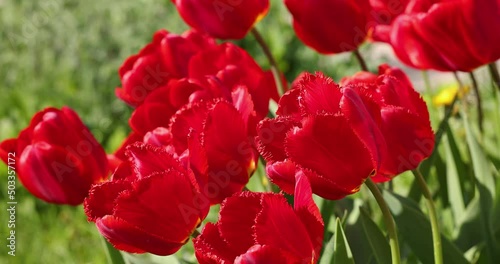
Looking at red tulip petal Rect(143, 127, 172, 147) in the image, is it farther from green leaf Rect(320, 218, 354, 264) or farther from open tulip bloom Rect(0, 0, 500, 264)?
green leaf Rect(320, 218, 354, 264)

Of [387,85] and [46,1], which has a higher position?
[387,85]

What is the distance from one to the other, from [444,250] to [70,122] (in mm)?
539

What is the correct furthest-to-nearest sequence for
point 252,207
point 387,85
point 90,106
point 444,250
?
point 90,106 < point 444,250 < point 387,85 < point 252,207

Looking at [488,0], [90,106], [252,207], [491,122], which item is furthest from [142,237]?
[90,106]

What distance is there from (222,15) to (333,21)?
0.56ft

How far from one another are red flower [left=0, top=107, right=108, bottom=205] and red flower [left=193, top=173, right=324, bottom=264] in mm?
482

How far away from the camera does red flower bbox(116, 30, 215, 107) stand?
1270mm

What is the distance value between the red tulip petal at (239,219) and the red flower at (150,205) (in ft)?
0.24

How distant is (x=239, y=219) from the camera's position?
2.65 ft

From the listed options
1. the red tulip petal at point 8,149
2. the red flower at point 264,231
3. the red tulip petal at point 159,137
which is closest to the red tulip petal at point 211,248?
the red flower at point 264,231

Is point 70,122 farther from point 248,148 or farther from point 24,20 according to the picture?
point 24,20

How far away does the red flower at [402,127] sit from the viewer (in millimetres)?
875

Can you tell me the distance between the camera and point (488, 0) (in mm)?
1171

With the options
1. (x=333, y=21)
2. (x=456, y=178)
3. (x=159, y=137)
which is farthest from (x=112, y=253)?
(x=456, y=178)
